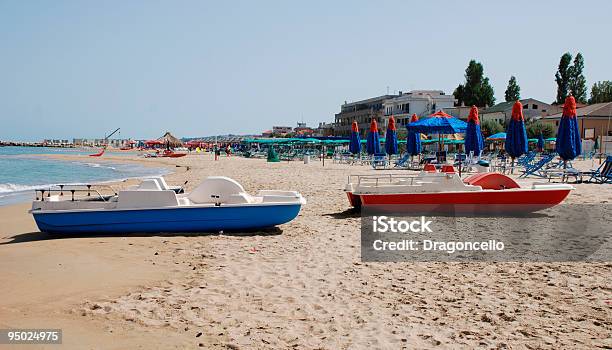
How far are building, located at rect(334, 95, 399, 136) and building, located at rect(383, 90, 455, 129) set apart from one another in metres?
3.49

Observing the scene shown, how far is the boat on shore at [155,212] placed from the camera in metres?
9.37

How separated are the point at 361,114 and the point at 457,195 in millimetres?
81807

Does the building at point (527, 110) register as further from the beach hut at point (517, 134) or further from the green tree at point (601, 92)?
the beach hut at point (517, 134)

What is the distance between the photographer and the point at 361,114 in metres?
91.8

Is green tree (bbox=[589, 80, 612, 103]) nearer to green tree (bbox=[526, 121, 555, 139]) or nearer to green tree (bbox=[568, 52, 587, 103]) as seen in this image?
green tree (bbox=[568, 52, 587, 103])

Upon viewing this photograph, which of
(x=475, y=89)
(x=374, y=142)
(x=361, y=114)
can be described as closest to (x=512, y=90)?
(x=475, y=89)

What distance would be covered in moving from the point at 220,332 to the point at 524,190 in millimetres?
8551

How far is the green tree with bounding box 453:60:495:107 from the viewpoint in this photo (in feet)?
270

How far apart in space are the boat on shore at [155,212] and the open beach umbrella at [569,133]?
41.4ft

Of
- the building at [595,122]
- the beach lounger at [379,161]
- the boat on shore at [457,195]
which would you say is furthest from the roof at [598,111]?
the boat on shore at [457,195]

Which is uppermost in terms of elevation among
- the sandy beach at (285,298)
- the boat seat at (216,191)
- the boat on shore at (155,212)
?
the boat seat at (216,191)

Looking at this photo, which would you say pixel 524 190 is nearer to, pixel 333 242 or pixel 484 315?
pixel 333 242

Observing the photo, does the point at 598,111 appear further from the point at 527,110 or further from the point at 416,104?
the point at 416,104

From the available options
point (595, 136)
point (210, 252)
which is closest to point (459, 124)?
point (210, 252)
